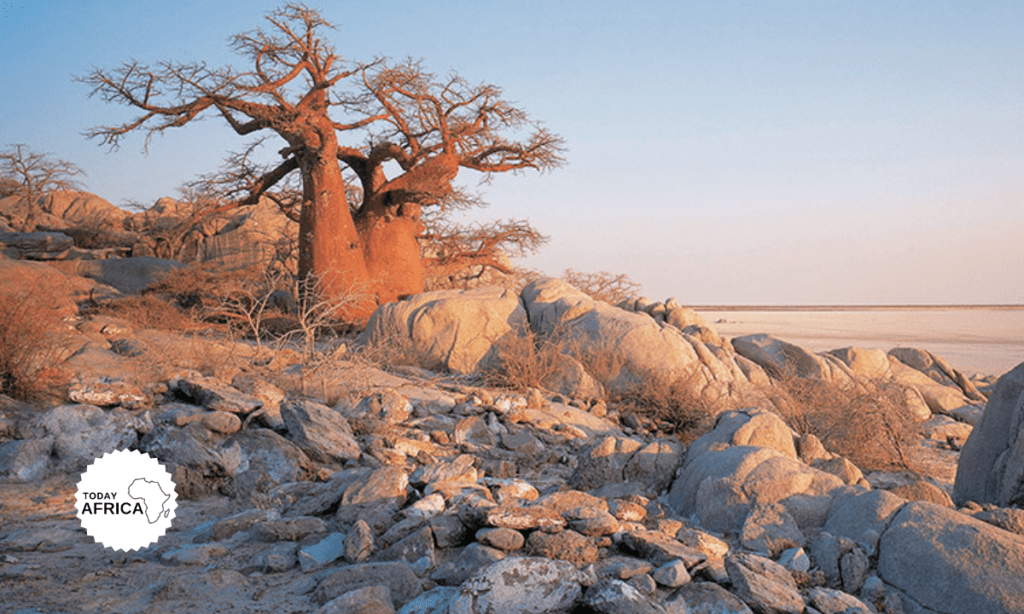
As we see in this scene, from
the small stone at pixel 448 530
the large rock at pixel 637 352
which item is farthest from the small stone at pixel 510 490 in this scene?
the large rock at pixel 637 352

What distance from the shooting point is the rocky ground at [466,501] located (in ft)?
10.5

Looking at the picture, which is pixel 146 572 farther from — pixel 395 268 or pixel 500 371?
pixel 395 268

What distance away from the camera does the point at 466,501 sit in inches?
158

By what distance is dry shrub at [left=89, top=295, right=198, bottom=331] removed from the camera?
1258 centimetres

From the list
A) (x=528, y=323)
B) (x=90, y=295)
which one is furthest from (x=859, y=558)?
(x=90, y=295)

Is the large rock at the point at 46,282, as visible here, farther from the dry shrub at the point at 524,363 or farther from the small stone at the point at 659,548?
the small stone at the point at 659,548

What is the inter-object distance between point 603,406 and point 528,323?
267cm

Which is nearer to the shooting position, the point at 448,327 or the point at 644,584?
the point at 644,584

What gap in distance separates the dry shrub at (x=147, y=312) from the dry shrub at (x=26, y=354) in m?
5.41

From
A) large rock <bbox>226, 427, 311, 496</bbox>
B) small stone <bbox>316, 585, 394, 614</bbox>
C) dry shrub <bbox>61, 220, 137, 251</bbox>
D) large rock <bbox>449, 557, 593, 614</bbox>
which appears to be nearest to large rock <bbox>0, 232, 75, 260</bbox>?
dry shrub <bbox>61, 220, 137, 251</bbox>

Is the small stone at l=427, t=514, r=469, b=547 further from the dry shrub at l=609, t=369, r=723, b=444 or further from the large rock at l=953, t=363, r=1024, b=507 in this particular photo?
the dry shrub at l=609, t=369, r=723, b=444

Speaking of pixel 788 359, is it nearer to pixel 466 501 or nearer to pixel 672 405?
pixel 672 405

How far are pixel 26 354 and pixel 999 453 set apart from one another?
7340 mm

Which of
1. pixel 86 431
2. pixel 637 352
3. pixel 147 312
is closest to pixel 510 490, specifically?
pixel 86 431
